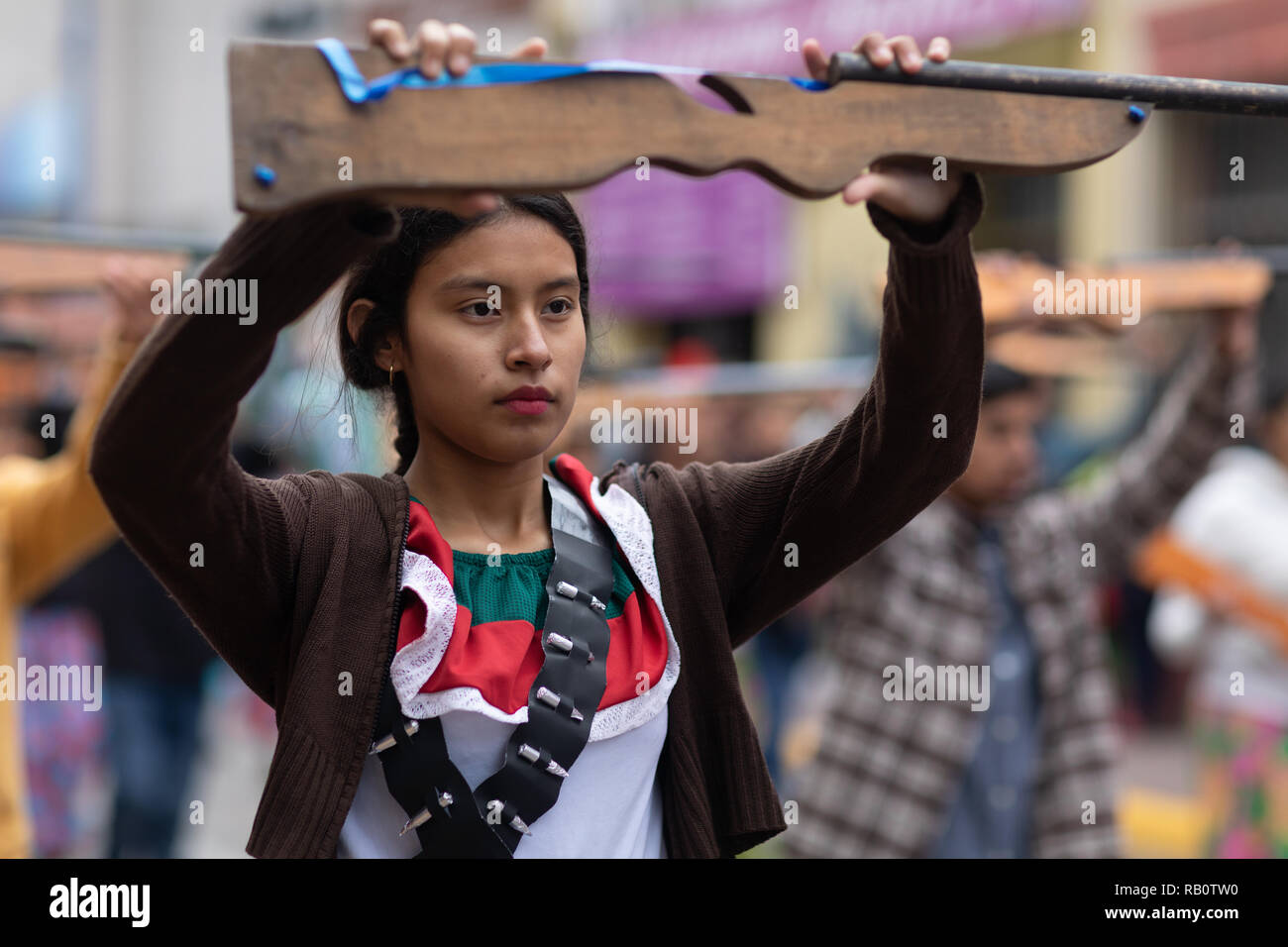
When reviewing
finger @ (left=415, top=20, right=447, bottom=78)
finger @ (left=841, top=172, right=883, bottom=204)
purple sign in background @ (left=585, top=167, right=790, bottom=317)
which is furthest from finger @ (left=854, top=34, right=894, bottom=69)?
purple sign in background @ (left=585, top=167, right=790, bottom=317)

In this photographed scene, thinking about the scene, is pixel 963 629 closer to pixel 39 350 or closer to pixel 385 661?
pixel 385 661

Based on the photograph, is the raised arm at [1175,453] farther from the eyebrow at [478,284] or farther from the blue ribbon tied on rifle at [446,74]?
the blue ribbon tied on rifle at [446,74]

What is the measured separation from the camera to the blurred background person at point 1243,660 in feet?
16.4

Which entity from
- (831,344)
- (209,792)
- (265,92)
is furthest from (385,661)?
(831,344)

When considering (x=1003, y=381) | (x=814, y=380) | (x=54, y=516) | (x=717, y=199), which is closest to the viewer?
(x=54, y=516)

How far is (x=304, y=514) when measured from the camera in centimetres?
178

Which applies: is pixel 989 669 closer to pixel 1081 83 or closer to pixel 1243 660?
pixel 1243 660

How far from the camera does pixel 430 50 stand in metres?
1.43

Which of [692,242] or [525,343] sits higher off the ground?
[692,242]

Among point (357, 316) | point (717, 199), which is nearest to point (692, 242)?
point (717, 199)

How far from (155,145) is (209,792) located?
59.9 feet

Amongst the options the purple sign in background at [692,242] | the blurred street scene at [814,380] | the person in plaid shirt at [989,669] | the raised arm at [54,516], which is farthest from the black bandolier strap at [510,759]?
the purple sign in background at [692,242]

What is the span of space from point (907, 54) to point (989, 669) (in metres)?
2.67

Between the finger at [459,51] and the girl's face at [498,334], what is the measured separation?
348 millimetres
